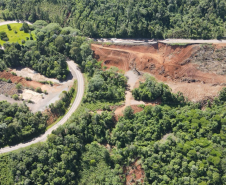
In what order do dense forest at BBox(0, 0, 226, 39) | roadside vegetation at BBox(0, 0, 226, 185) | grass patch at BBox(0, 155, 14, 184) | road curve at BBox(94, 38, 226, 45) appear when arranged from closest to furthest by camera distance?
roadside vegetation at BBox(0, 0, 226, 185), grass patch at BBox(0, 155, 14, 184), road curve at BBox(94, 38, 226, 45), dense forest at BBox(0, 0, 226, 39)

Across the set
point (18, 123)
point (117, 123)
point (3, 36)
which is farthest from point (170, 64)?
point (3, 36)

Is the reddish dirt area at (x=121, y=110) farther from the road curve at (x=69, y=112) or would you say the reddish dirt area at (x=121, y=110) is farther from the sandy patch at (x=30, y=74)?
the sandy patch at (x=30, y=74)

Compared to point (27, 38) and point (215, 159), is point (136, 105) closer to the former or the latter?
point (215, 159)

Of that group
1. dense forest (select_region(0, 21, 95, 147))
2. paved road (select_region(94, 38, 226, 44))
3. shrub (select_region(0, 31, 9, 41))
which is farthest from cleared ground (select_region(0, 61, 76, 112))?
paved road (select_region(94, 38, 226, 44))

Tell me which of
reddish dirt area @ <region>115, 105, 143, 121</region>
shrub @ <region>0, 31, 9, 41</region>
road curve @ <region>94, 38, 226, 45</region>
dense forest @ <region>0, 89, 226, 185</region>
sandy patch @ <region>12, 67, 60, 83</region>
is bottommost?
dense forest @ <region>0, 89, 226, 185</region>

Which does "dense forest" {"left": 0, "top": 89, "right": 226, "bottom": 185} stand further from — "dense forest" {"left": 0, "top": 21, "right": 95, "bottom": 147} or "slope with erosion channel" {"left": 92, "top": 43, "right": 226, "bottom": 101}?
"dense forest" {"left": 0, "top": 21, "right": 95, "bottom": 147}

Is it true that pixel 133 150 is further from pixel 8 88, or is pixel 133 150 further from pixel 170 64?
pixel 8 88

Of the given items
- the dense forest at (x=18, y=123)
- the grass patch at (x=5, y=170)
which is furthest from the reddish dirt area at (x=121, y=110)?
the grass patch at (x=5, y=170)
